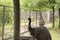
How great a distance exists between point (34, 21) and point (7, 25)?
8512mm

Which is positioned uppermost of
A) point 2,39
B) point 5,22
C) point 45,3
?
point 45,3

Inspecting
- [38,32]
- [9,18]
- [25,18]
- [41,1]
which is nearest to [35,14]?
[25,18]

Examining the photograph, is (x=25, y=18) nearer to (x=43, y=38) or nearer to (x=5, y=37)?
(x=5, y=37)

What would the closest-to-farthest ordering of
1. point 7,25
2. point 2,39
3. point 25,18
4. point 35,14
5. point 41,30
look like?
point 41,30
point 2,39
point 7,25
point 25,18
point 35,14

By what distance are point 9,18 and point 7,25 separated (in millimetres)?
273

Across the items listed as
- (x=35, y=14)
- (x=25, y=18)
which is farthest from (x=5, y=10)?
(x=35, y=14)

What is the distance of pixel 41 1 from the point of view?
1884cm

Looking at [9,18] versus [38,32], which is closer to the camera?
[38,32]

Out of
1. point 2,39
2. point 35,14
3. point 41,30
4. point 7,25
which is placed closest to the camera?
point 41,30

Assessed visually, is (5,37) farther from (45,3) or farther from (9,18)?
(45,3)

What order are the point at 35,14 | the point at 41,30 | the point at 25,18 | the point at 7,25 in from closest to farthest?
the point at 41,30 → the point at 7,25 → the point at 25,18 → the point at 35,14

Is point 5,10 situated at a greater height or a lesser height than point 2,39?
greater

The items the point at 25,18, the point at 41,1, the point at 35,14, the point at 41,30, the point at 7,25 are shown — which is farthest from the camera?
the point at 41,1

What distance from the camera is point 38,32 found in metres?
6.07
